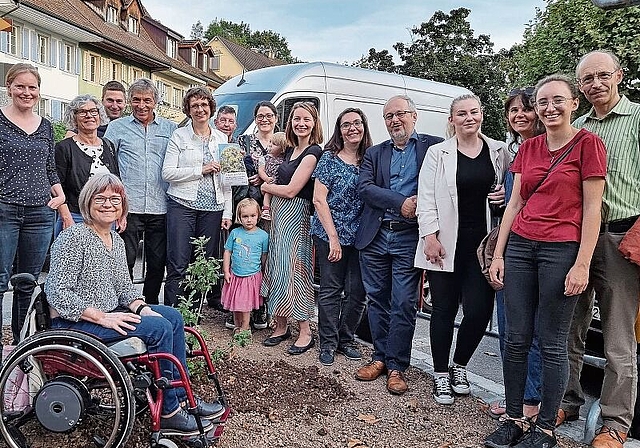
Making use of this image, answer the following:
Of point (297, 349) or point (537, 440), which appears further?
point (297, 349)

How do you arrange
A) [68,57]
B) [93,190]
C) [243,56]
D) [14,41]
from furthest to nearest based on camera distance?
[243,56] < [68,57] < [14,41] < [93,190]

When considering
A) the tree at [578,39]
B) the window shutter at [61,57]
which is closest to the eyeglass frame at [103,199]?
→ the tree at [578,39]

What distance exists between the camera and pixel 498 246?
152 inches

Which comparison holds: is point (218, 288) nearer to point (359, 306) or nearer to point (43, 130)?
point (359, 306)

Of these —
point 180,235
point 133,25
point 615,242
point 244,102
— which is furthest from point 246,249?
point 133,25

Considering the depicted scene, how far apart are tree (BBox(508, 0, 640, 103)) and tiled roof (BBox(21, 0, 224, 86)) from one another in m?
19.9

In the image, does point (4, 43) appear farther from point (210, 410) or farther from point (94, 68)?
point (210, 410)

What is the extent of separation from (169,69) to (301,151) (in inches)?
1330

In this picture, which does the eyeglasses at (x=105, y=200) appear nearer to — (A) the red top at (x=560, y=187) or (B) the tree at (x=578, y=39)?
(A) the red top at (x=560, y=187)

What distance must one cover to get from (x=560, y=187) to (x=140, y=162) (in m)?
3.31

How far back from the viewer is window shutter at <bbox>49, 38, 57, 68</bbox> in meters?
28.4

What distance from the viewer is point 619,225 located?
3.63m

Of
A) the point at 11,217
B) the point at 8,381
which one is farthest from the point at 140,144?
the point at 8,381

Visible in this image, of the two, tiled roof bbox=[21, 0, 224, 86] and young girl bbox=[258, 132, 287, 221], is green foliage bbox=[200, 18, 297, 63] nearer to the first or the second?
tiled roof bbox=[21, 0, 224, 86]
